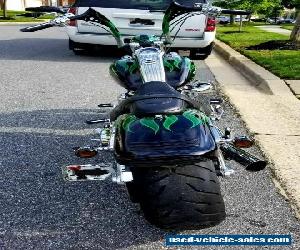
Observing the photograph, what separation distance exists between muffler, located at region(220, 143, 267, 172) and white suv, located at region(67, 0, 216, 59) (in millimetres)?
6664

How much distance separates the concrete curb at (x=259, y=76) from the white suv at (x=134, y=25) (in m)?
0.85

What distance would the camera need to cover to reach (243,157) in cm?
258

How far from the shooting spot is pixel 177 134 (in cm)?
234

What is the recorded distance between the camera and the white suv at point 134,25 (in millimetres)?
9086

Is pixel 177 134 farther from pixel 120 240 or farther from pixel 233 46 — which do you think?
pixel 233 46

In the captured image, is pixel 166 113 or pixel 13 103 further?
pixel 13 103

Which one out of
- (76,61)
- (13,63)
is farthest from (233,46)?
(13,63)

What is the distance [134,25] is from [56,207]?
6502 millimetres

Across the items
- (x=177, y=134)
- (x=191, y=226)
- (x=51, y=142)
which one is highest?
(x=177, y=134)

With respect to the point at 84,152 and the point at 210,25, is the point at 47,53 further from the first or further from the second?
the point at 84,152

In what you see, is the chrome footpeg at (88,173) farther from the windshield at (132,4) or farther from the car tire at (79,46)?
the car tire at (79,46)

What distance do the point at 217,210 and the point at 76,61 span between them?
7.80m

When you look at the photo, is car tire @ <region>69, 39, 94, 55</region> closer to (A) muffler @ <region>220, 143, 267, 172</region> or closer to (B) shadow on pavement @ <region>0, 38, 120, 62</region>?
(B) shadow on pavement @ <region>0, 38, 120, 62</region>

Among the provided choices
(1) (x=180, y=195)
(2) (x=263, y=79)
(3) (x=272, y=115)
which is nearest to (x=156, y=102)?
(1) (x=180, y=195)
